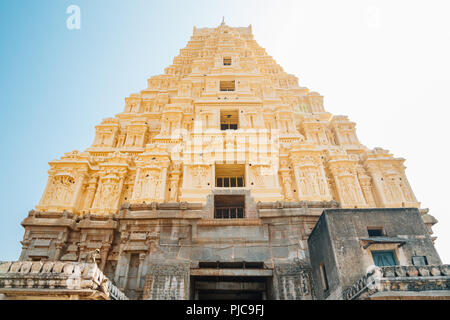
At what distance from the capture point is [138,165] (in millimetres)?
20500

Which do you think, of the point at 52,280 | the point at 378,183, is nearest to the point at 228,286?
the point at 52,280

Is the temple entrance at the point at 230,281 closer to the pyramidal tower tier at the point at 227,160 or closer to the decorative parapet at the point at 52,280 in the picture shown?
the pyramidal tower tier at the point at 227,160

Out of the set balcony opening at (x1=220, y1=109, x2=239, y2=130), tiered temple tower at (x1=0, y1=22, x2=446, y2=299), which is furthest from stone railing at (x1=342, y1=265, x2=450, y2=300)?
balcony opening at (x1=220, y1=109, x2=239, y2=130)

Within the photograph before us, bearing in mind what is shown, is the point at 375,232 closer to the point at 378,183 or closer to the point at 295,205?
the point at 295,205

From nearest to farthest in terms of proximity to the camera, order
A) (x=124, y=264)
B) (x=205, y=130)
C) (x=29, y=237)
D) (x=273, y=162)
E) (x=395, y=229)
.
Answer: (x=395, y=229) < (x=124, y=264) < (x=29, y=237) < (x=273, y=162) < (x=205, y=130)

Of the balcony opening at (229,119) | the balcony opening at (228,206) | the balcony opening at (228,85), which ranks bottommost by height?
the balcony opening at (228,206)

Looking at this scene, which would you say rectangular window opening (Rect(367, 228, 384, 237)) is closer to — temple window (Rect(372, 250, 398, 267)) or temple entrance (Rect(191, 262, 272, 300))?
temple window (Rect(372, 250, 398, 267))

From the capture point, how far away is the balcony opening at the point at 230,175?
816 inches

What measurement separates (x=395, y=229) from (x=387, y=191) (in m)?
7.83

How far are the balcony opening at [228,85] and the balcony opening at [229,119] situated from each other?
3.55 m

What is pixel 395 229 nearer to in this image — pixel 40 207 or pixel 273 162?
pixel 273 162

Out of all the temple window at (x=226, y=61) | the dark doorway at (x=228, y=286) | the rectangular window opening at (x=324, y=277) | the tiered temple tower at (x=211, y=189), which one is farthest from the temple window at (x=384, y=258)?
the temple window at (x=226, y=61)
